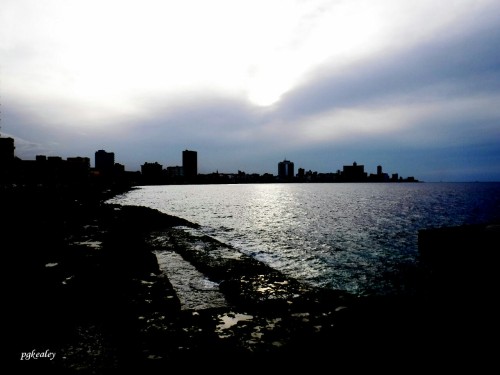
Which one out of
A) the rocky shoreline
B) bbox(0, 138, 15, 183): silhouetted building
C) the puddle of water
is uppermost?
bbox(0, 138, 15, 183): silhouetted building

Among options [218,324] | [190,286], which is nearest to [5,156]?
[190,286]

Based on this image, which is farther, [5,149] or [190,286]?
[5,149]

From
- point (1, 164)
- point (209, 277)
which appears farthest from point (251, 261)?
point (1, 164)

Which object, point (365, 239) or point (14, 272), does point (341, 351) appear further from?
point (365, 239)

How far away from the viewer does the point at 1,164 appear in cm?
13912

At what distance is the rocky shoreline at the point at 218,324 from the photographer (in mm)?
7773

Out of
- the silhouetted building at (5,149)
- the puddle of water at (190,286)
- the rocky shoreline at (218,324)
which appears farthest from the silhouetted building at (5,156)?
the rocky shoreline at (218,324)

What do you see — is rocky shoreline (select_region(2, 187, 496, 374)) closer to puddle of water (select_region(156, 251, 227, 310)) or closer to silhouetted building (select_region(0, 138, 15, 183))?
puddle of water (select_region(156, 251, 227, 310))

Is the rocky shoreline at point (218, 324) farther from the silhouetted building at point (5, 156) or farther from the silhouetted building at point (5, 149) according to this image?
the silhouetted building at point (5, 149)

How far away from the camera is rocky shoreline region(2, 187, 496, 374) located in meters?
7.77

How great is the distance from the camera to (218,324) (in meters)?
9.98

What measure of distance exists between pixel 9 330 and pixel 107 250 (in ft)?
38.7

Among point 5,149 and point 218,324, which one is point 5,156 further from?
point 218,324

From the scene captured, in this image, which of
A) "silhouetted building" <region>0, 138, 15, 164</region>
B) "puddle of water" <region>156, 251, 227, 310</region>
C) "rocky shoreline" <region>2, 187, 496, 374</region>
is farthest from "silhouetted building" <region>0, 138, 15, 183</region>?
"rocky shoreline" <region>2, 187, 496, 374</region>
